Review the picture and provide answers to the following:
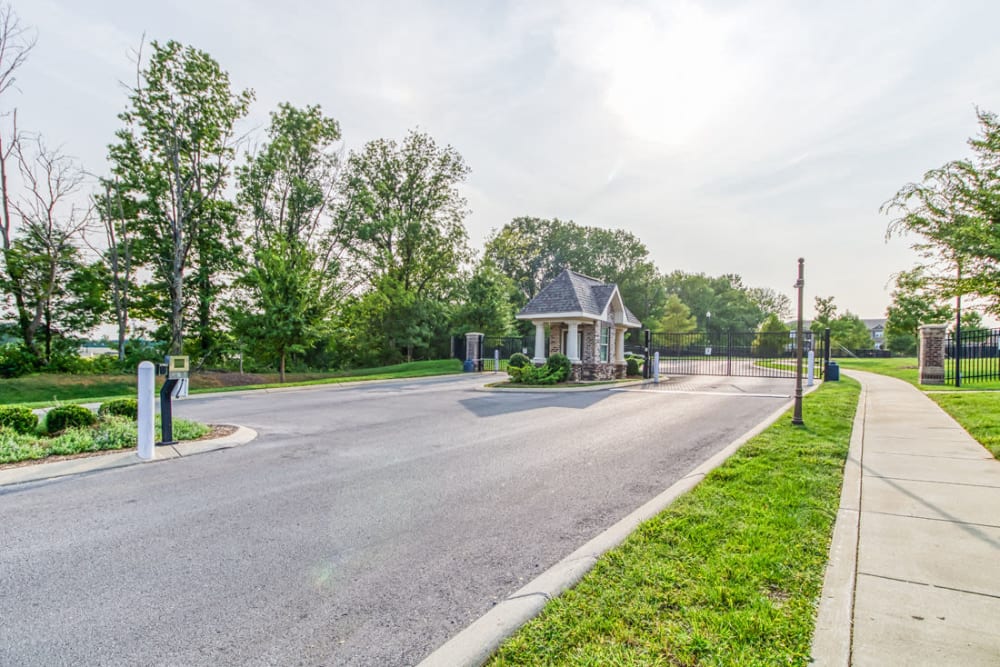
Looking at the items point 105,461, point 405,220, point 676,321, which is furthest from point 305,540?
point 676,321

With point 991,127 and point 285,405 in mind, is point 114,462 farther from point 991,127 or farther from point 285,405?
point 991,127

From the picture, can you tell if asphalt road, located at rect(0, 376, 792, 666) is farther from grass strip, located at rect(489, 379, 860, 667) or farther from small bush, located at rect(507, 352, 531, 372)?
small bush, located at rect(507, 352, 531, 372)

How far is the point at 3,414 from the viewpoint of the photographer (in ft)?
24.8

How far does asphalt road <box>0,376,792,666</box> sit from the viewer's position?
2695mm

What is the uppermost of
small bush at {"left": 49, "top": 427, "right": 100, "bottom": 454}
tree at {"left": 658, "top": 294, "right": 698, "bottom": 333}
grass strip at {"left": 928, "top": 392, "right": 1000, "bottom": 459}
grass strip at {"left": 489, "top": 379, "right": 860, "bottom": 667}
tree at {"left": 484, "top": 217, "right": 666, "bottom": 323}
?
tree at {"left": 484, "top": 217, "right": 666, "bottom": 323}

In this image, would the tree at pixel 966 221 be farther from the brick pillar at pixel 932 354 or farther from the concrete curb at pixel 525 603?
the brick pillar at pixel 932 354

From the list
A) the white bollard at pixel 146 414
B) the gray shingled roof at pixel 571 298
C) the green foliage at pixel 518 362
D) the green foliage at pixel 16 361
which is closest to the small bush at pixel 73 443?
the white bollard at pixel 146 414

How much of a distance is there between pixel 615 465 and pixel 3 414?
9282 mm

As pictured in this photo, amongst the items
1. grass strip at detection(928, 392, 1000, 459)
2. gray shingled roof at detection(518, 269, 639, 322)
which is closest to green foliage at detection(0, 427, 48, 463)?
grass strip at detection(928, 392, 1000, 459)

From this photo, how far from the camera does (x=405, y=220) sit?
3600cm

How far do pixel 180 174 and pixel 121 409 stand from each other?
71.6 ft

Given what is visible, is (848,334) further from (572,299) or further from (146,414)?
(146,414)

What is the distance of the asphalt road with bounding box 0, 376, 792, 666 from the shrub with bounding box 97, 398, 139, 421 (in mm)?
2487

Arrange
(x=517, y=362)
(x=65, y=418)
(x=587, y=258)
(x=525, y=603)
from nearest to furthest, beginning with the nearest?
(x=525, y=603) → (x=65, y=418) → (x=517, y=362) → (x=587, y=258)
